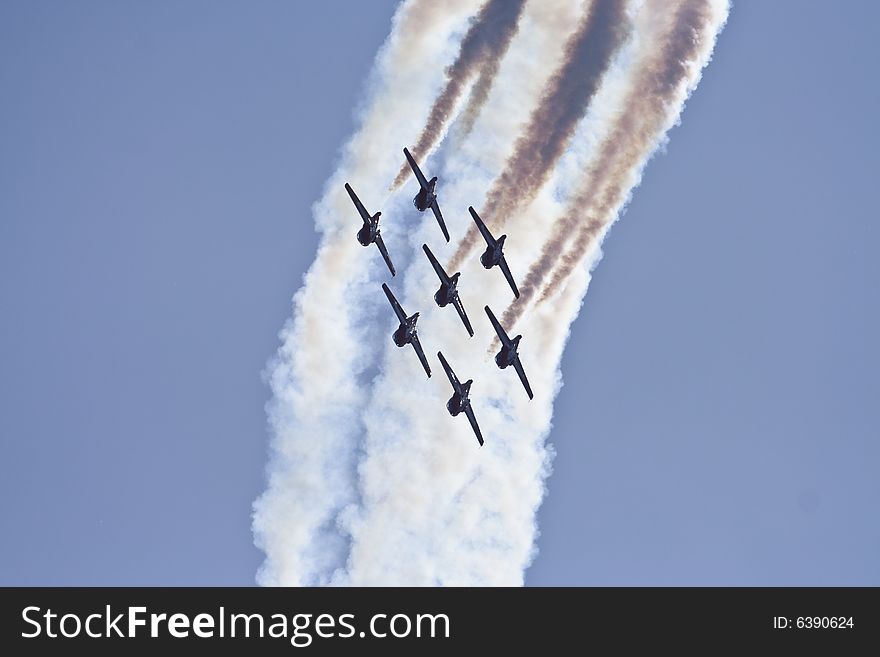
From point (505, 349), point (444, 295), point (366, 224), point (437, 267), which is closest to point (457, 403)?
point (505, 349)

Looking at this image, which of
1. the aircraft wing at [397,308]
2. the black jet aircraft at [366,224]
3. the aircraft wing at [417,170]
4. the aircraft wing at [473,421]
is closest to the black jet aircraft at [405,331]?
the aircraft wing at [397,308]

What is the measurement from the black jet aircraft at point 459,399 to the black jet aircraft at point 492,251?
7.47 m

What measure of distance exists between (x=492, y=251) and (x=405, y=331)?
8.09 meters

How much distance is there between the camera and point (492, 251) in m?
66.1

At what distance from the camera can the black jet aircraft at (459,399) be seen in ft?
237

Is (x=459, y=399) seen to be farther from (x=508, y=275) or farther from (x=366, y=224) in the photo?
(x=366, y=224)

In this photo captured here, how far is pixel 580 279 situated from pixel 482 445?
12.7 metres

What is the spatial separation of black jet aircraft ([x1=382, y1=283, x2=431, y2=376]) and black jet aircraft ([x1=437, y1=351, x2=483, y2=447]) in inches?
46.3

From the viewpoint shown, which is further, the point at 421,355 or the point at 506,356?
the point at 421,355

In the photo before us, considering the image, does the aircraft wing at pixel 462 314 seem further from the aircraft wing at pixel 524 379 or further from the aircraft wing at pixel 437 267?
the aircraft wing at pixel 524 379

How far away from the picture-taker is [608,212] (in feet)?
204

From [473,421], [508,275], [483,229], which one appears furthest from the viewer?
[473,421]
